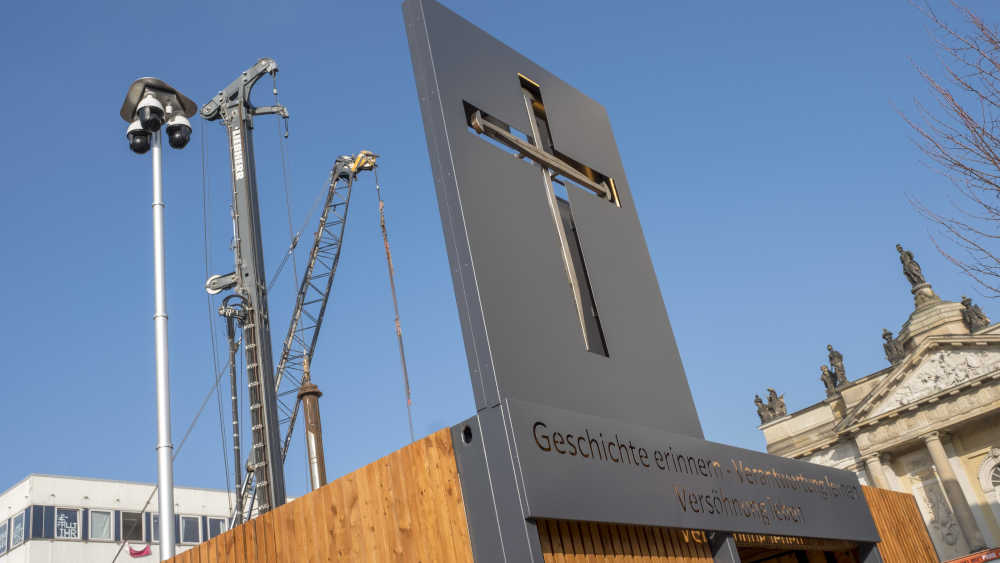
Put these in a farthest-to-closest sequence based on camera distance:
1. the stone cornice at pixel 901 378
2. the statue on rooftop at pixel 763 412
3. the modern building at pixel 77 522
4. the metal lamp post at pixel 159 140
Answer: the statue on rooftop at pixel 763 412 → the stone cornice at pixel 901 378 → the modern building at pixel 77 522 → the metal lamp post at pixel 159 140

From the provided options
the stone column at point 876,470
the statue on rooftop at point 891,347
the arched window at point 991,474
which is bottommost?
the arched window at point 991,474

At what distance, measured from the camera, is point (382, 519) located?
5.70 meters

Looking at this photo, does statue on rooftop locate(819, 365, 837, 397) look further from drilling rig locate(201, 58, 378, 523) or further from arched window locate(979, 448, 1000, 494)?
drilling rig locate(201, 58, 378, 523)

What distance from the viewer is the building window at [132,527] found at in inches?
1630

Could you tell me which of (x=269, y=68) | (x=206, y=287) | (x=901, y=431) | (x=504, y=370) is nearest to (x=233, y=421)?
(x=206, y=287)

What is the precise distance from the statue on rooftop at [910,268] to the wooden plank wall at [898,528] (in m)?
41.6

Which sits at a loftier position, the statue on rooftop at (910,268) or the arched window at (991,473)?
the statue on rooftop at (910,268)

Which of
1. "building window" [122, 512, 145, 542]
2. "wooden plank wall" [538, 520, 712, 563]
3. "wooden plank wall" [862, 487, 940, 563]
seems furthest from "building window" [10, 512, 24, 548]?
"wooden plank wall" [538, 520, 712, 563]

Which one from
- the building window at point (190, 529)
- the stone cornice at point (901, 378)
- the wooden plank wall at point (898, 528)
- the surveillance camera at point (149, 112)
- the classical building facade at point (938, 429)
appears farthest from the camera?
the building window at point (190, 529)

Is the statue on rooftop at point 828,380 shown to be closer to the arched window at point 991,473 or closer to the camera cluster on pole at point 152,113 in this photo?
the arched window at point 991,473

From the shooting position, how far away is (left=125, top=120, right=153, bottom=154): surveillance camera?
47.1 ft

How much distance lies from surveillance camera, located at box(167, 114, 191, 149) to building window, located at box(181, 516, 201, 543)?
34409mm

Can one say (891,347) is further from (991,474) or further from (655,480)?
(655,480)

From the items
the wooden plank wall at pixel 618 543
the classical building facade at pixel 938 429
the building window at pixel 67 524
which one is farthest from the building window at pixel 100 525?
the wooden plank wall at pixel 618 543
